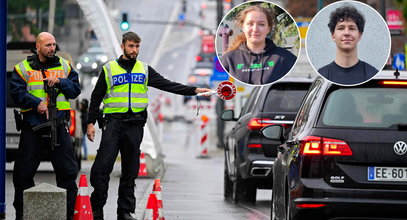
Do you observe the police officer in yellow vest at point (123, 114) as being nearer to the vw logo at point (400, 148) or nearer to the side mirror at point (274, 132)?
the side mirror at point (274, 132)

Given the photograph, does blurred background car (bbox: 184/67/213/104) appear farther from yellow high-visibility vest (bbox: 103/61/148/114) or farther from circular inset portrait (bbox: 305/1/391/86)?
circular inset portrait (bbox: 305/1/391/86)

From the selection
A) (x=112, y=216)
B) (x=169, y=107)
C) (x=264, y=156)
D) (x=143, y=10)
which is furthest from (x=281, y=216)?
(x=143, y=10)

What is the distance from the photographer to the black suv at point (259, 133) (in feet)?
57.0

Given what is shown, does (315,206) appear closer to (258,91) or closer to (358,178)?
(358,178)

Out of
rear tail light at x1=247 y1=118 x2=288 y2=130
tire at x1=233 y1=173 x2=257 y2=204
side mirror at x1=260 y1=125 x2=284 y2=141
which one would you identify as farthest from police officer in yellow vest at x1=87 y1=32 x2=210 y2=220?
tire at x1=233 y1=173 x2=257 y2=204

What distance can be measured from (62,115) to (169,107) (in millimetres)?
56721

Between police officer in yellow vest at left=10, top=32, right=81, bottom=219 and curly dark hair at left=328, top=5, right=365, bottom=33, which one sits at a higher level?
curly dark hair at left=328, top=5, right=365, bottom=33

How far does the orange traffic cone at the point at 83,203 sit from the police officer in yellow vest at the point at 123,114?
99cm

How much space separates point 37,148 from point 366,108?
366 cm

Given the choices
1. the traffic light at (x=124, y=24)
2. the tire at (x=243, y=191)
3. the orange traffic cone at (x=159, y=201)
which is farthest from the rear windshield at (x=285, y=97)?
the traffic light at (x=124, y=24)

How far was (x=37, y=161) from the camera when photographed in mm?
12695

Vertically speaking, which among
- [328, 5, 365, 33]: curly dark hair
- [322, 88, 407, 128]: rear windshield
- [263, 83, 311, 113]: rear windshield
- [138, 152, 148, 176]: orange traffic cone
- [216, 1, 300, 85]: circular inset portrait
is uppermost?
[328, 5, 365, 33]: curly dark hair

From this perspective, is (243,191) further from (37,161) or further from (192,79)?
(192,79)

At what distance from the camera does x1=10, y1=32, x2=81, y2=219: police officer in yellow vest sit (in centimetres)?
1262
